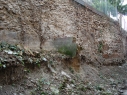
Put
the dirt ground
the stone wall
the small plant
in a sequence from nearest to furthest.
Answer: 1. the dirt ground
2. the stone wall
3. the small plant

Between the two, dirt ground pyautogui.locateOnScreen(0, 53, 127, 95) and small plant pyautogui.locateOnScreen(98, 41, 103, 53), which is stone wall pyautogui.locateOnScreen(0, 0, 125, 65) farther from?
dirt ground pyautogui.locateOnScreen(0, 53, 127, 95)

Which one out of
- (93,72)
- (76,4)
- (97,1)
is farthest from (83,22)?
(97,1)

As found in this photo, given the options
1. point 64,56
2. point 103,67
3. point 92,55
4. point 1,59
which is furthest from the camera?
point 103,67

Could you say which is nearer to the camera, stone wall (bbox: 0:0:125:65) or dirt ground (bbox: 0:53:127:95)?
dirt ground (bbox: 0:53:127:95)

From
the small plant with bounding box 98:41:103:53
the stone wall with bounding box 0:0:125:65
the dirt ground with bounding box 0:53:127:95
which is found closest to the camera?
the dirt ground with bounding box 0:53:127:95

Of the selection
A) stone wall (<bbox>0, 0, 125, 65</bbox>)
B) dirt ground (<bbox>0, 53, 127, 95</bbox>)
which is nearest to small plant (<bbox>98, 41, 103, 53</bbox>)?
stone wall (<bbox>0, 0, 125, 65</bbox>)

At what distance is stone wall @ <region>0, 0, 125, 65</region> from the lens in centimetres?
408

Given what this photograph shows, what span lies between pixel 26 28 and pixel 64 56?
1398 mm

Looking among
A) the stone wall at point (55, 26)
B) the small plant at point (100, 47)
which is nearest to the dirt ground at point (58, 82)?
the stone wall at point (55, 26)

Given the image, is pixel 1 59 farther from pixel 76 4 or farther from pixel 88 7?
pixel 88 7

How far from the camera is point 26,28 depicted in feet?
14.3

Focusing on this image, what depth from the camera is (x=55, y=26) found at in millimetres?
5223

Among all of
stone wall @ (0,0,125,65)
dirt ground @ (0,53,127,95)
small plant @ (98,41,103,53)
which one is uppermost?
stone wall @ (0,0,125,65)

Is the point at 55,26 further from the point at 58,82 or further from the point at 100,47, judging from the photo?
the point at 100,47
